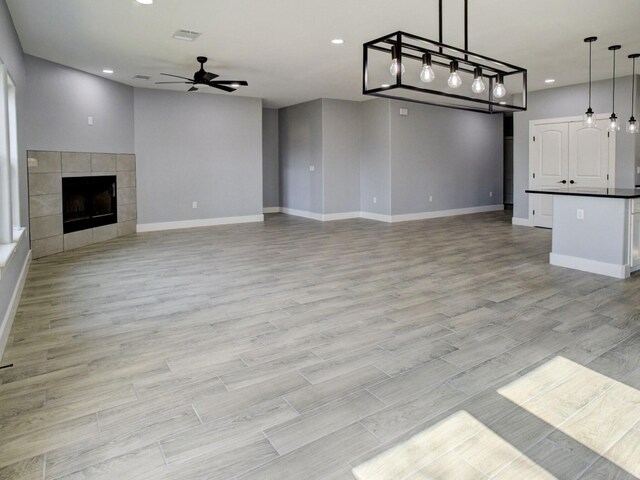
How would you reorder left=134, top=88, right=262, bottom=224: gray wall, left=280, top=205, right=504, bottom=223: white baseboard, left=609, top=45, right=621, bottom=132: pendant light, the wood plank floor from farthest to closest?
left=280, top=205, right=504, bottom=223: white baseboard
left=134, top=88, right=262, bottom=224: gray wall
left=609, top=45, right=621, bottom=132: pendant light
the wood plank floor

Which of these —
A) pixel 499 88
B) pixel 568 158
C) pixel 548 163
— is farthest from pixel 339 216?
pixel 499 88

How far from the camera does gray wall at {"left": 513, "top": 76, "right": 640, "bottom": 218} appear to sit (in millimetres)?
7414

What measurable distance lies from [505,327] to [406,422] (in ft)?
5.30

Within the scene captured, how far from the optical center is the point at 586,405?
2.27 meters

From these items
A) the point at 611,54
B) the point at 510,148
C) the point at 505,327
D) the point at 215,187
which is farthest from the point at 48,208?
the point at 510,148

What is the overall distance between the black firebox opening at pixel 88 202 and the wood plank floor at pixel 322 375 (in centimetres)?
193

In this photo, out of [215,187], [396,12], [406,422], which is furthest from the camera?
[215,187]

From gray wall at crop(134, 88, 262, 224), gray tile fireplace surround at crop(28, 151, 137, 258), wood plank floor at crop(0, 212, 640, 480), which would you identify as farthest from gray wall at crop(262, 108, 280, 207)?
wood plank floor at crop(0, 212, 640, 480)

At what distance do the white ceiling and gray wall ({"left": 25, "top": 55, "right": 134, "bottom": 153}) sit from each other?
249 millimetres

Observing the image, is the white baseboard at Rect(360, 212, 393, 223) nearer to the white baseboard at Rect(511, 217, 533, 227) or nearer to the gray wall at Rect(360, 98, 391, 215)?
the gray wall at Rect(360, 98, 391, 215)

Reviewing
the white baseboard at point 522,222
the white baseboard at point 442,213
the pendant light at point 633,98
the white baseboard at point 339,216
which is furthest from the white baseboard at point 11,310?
the white baseboard at point 522,222

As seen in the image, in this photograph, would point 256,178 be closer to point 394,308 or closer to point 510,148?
point 394,308

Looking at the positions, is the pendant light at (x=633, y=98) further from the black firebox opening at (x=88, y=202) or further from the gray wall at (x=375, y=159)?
the black firebox opening at (x=88, y=202)

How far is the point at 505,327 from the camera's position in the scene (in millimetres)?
3387
